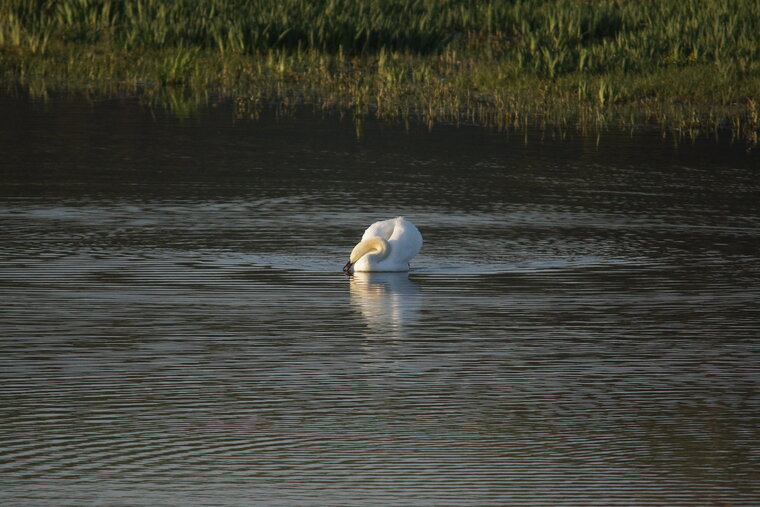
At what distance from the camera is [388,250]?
469 inches

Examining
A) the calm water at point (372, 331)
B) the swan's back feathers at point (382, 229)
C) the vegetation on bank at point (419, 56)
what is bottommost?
the calm water at point (372, 331)

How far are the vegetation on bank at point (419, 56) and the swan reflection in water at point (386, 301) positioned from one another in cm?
1012

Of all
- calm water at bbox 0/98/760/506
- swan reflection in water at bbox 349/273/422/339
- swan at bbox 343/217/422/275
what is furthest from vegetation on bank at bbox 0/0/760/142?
swan reflection in water at bbox 349/273/422/339

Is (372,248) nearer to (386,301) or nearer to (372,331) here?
(386,301)

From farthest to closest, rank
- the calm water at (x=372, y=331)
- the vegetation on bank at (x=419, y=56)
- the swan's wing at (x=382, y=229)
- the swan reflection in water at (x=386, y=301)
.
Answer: the vegetation on bank at (x=419, y=56) → the swan's wing at (x=382, y=229) → the swan reflection in water at (x=386, y=301) → the calm water at (x=372, y=331)

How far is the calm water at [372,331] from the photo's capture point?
6992 mm

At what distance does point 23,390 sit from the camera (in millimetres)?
8227

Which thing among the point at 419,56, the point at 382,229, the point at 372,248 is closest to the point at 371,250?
the point at 372,248

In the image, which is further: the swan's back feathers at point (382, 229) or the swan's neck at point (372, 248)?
the swan's back feathers at point (382, 229)

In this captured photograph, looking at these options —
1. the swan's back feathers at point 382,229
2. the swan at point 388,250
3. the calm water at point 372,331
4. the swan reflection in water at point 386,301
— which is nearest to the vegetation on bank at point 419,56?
the calm water at point 372,331

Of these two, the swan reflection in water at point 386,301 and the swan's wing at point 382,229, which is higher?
the swan's wing at point 382,229

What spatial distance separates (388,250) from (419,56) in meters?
14.7

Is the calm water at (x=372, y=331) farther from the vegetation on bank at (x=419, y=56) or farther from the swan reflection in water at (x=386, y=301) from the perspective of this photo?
the vegetation on bank at (x=419, y=56)

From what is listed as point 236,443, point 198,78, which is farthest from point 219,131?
point 236,443
